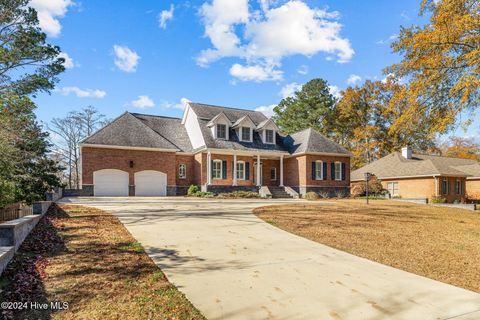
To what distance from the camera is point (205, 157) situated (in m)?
25.7

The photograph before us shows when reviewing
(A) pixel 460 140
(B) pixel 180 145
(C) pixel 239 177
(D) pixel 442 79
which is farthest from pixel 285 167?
(A) pixel 460 140

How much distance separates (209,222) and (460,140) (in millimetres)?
61935

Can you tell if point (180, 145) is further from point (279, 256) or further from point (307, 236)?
point (279, 256)

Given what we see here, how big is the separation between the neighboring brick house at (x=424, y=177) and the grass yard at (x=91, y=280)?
96.4 feet

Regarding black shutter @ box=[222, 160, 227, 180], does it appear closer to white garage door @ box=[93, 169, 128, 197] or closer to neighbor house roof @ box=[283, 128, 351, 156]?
neighbor house roof @ box=[283, 128, 351, 156]

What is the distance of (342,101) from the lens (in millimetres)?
45125

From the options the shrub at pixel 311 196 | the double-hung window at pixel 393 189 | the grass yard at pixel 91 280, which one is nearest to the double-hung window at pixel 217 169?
the shrub at pixel 311 196

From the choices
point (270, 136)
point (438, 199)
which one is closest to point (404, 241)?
Result: point (270, 136)

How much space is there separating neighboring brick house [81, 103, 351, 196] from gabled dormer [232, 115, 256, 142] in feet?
0.29

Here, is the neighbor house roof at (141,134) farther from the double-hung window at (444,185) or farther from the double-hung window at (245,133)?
the double-hung window at (444,185)

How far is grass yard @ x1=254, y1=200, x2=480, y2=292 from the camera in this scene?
6.31m

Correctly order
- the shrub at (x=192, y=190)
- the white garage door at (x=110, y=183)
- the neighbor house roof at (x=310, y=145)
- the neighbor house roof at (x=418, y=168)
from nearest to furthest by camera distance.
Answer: the white garage door at (x=110, y=183)
the shrub at (x=192, y=190)
the neighbor house roof at (x=310, y=145)
the neighbor house roof at (x=418, y=168)

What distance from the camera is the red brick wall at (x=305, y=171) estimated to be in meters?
27.2

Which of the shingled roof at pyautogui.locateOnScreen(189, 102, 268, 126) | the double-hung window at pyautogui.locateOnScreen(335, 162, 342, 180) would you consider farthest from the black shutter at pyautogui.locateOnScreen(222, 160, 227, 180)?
the double-hung window at pyautogui.locateOnScreen(335, 162, 342, 180)
